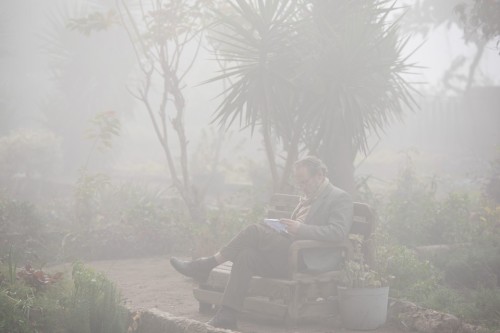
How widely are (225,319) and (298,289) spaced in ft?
2.13

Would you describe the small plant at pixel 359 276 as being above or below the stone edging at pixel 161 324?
above

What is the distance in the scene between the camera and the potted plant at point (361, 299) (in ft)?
18.3

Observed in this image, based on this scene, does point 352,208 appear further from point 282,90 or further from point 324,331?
point 282,90

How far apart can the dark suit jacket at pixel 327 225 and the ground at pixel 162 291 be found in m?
0.56

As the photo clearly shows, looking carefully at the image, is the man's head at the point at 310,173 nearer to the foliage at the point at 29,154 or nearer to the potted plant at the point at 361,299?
the potted plant at the point at 361,299

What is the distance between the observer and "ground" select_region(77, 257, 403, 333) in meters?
5.74

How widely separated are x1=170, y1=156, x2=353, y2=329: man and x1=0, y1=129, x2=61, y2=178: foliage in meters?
12.8

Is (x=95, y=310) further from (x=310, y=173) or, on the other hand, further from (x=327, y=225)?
(x=310, y=173)

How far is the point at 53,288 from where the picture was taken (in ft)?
17.6

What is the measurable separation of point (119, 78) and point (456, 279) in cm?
1900

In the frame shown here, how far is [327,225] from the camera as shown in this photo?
18.7ft

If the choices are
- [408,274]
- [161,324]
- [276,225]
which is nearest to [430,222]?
[408,274]

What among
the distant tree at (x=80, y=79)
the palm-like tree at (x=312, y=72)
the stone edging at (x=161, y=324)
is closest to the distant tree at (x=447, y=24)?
the distant tree at (x=80, y=79)

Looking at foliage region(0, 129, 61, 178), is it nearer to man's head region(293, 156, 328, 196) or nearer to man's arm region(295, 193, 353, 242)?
man's head region(293, 156, 328, 196)
